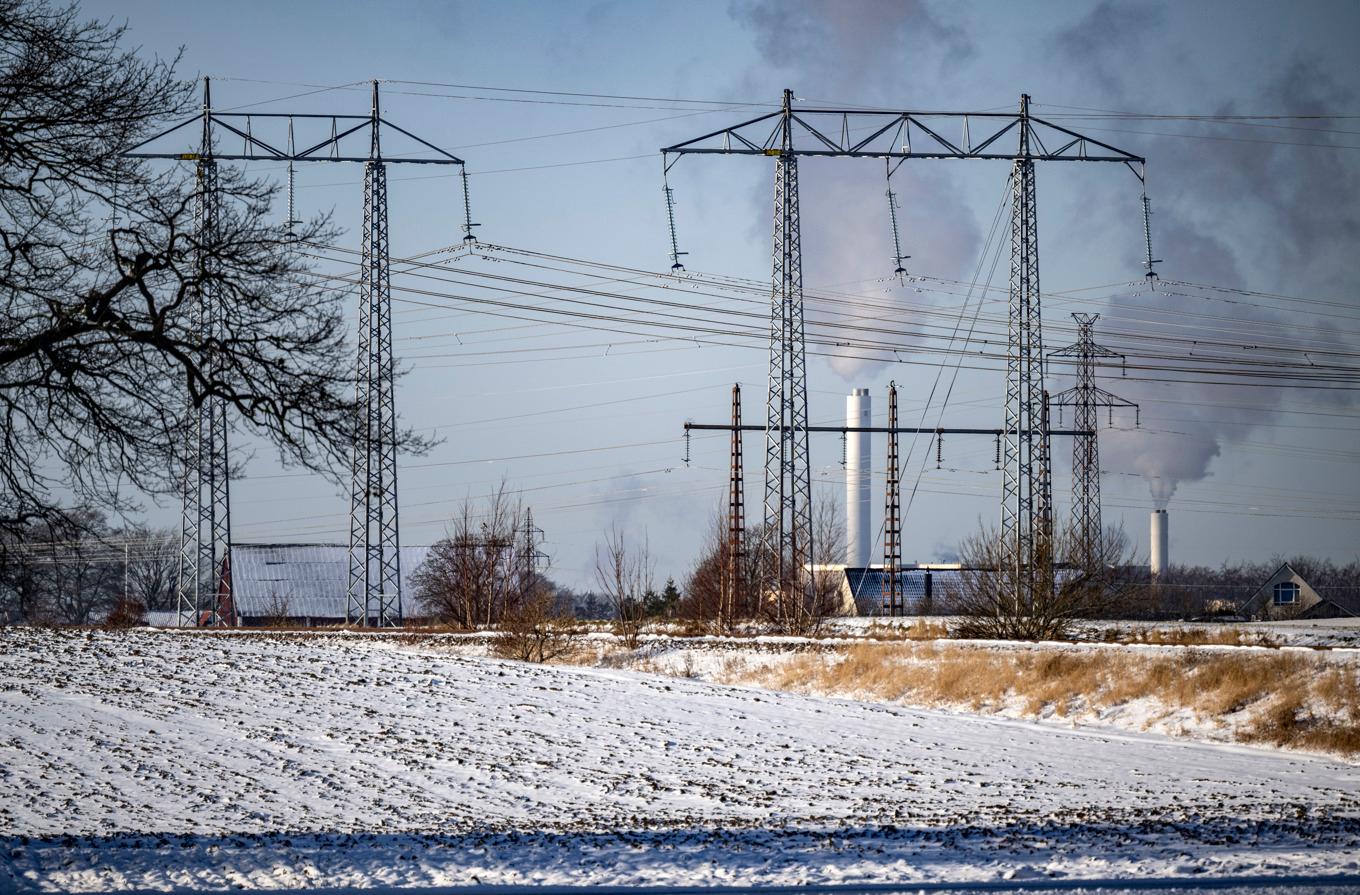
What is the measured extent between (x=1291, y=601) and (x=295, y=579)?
6051cm

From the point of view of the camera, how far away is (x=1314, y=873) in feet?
33.0

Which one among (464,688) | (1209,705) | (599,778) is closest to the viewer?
(599,778)

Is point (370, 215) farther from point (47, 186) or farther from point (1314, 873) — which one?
point (1314, 873)

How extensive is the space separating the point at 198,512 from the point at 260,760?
19791 mm

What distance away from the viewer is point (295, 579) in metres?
79.9

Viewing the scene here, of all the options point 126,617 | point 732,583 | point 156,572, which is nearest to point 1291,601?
point 732,583

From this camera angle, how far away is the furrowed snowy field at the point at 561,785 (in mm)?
10867

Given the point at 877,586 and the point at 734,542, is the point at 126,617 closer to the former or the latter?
the point at 734,542

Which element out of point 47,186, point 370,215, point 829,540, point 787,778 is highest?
point 370,215

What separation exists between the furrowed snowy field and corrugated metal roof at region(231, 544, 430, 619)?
46.8 metres

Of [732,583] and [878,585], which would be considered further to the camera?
[878,585]

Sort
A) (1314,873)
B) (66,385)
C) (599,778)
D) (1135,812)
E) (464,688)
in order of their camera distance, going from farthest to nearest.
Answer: (464,688) < (599,778) < (1135,812) < (66,385) < (1314,873)

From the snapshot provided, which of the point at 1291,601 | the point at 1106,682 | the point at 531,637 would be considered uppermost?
the point at 531,637

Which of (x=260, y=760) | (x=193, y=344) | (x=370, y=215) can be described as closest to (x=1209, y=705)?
(x=260, y=760)
